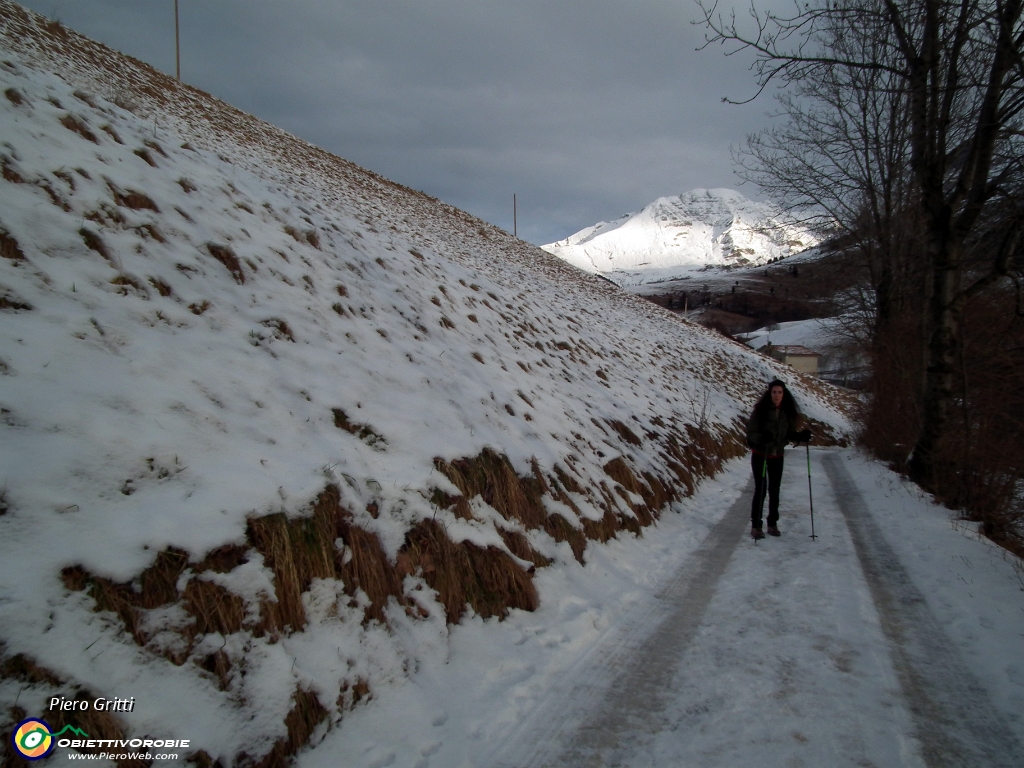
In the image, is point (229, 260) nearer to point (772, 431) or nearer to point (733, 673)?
point (733, 673)

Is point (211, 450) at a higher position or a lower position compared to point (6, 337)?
lower

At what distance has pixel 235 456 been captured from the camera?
3338 mm

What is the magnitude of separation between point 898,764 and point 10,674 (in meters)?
3.92

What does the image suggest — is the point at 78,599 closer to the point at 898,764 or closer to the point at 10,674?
the point at 10,674

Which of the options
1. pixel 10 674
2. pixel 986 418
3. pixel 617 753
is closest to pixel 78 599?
pixel 10 674

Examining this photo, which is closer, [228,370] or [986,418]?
[228,370]

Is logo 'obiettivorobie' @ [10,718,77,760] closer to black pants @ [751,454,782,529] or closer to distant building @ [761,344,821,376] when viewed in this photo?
black pants @ [751,454,782,529]

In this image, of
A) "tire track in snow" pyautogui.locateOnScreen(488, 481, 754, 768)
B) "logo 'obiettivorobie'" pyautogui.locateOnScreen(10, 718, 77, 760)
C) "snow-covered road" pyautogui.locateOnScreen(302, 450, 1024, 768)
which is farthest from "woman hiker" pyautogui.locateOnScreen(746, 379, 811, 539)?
"logo 'obiettivorobie'" pyautogui.locateOnScreen(10, 718, 77, 760)

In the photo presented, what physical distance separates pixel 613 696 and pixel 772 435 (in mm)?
4712

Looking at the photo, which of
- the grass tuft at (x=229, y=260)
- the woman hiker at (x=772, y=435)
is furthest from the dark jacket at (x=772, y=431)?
the grass tuft at (x=229, y=260)

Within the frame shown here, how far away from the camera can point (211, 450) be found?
10.7 feet

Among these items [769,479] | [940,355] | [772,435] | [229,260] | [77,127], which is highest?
[77,127]

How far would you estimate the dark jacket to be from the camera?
682 centimetres

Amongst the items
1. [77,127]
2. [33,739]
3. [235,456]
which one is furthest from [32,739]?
[77,127]
